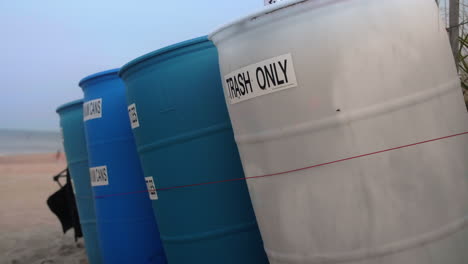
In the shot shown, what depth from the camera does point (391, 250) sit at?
7.02 ft

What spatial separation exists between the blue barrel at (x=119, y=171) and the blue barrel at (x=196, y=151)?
0.66 meters

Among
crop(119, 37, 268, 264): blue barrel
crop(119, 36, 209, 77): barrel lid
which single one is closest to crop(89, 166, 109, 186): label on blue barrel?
crop(119, 37, 268, 264): blue barrel

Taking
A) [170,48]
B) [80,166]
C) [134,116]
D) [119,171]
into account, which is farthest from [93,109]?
[170,48]

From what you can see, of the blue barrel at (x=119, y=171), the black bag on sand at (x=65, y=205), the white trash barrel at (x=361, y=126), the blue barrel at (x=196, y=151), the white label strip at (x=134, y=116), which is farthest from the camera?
the black bag on sand at (x=65, y=205)

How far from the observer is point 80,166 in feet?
14.1

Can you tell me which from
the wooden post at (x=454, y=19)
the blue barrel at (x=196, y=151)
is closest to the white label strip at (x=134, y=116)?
the blue barrel at (x=196, y=151)

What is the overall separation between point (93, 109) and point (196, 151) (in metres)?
1.04

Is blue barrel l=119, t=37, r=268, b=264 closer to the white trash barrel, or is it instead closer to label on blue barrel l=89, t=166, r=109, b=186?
the white trash barrel

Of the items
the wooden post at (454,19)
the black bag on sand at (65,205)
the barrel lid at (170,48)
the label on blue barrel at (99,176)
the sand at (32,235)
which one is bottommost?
the sand at (32,235)

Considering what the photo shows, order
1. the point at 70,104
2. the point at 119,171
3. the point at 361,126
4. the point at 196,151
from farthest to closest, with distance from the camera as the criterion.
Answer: the point at 70,104
the point at 119,171
the point at 196,151
the point at 361,126

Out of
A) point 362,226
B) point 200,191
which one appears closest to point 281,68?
point 362,226

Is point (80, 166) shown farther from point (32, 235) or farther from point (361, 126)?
point (32, 235)

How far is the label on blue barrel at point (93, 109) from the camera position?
3594 mm

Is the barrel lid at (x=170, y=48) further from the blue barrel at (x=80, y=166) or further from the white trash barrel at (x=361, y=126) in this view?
the blue barrel at (x=80, y=166)
